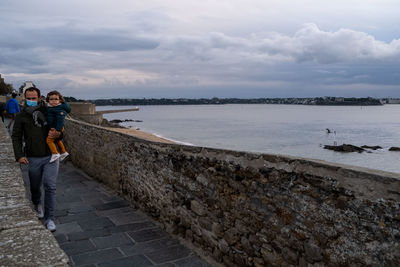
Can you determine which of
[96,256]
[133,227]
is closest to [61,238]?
[96,256]

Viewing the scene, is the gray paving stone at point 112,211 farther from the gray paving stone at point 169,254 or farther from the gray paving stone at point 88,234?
the gray paving stone at point 169,254

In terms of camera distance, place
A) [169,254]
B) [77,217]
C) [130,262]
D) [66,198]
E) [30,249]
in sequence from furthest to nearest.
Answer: [66,198] → [77,217] → [169,254] → [130,262] → [30,249]

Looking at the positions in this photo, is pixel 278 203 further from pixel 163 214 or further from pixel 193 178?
pixel 163 214

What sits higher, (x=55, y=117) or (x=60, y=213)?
(x=55, y=117)

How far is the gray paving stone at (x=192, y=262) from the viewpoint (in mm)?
3658

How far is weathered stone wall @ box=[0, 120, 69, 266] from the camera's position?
1.71 m

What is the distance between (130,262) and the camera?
12.1 ft

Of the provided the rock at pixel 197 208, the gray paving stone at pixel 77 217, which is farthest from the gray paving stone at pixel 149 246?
the gray paving stone at pixel 77 217

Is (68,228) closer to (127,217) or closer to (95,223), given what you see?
(95,223)

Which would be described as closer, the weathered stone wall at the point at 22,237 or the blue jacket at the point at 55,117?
the weathered stone wall at the point at 22,237

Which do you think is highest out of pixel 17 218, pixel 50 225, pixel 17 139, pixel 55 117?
pixel 55 117

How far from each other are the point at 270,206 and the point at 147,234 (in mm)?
2081

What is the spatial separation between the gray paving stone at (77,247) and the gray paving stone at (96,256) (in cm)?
10

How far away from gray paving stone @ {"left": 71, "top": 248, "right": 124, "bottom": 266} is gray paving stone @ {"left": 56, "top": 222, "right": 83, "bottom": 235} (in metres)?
0.76
